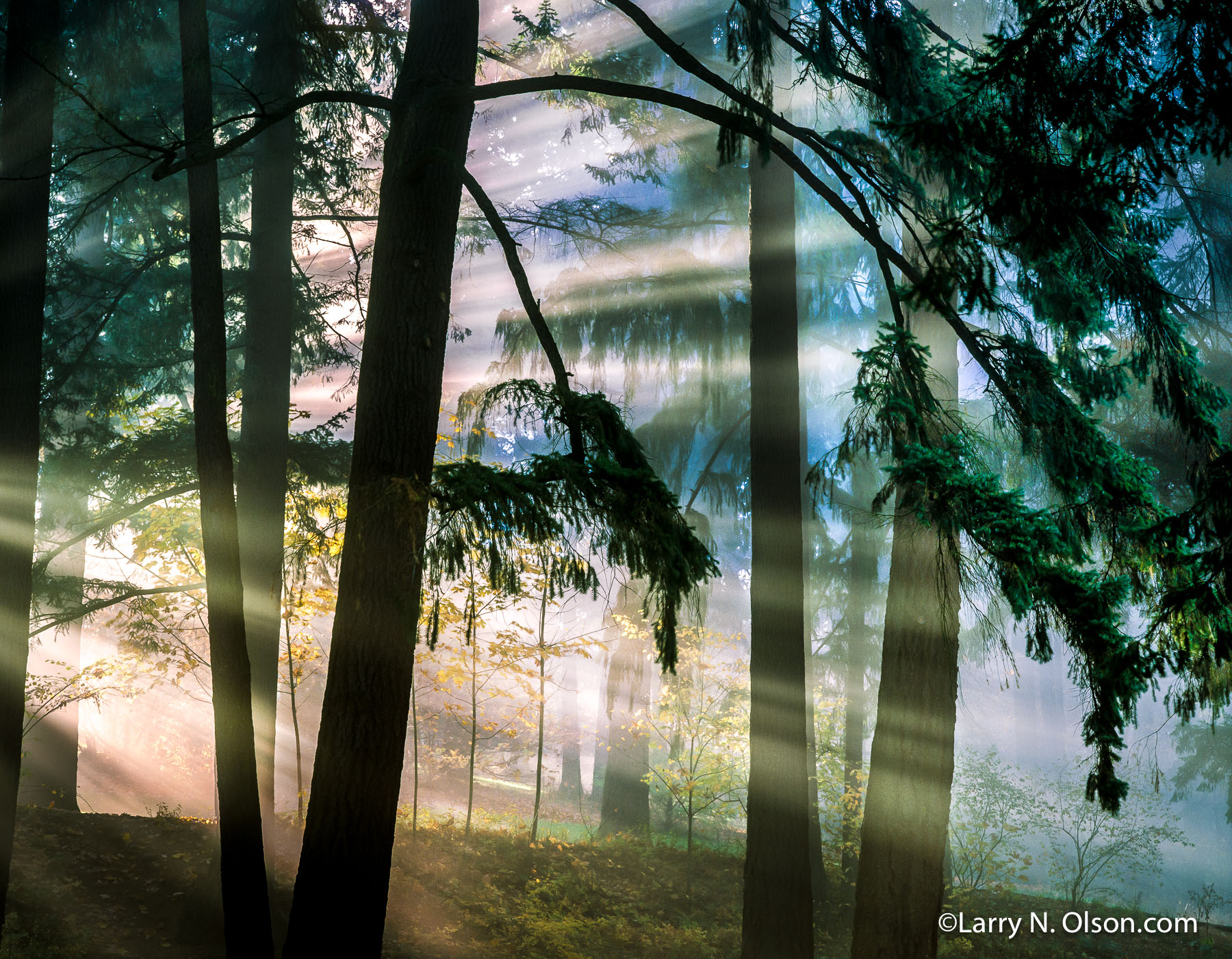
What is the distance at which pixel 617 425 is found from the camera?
15.2 feet

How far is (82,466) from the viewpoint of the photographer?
28.9ft

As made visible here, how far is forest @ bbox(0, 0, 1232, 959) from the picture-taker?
380 cm

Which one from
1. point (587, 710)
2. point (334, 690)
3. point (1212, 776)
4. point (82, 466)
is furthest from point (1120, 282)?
point (587, 710)

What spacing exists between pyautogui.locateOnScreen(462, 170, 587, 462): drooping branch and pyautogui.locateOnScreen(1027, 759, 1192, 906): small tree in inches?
480

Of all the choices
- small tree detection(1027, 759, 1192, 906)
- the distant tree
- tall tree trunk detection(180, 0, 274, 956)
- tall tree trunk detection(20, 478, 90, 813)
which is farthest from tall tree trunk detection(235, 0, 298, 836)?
the distant tree

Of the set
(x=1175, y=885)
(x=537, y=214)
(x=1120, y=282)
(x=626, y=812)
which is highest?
(x=537, y=214)

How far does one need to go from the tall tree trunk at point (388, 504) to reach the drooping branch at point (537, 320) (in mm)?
365

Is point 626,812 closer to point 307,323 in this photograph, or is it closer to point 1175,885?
point 307,323

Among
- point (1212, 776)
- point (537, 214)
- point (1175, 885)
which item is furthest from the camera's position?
point (1175, 885)

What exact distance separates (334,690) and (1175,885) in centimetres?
3744

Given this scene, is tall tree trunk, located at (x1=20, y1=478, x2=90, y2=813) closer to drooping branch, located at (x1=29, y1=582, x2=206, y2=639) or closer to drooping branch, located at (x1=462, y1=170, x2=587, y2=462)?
drooping branch, located at (x1=29, y1=582, x2=206, y2=639)

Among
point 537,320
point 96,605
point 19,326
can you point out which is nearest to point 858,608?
point 537,320

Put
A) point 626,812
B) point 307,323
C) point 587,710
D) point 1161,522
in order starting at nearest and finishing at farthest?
point 1161,522, point 307,323, point 626,812, point 587,710

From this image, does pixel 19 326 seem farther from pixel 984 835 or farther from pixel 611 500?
pixel 984 835
